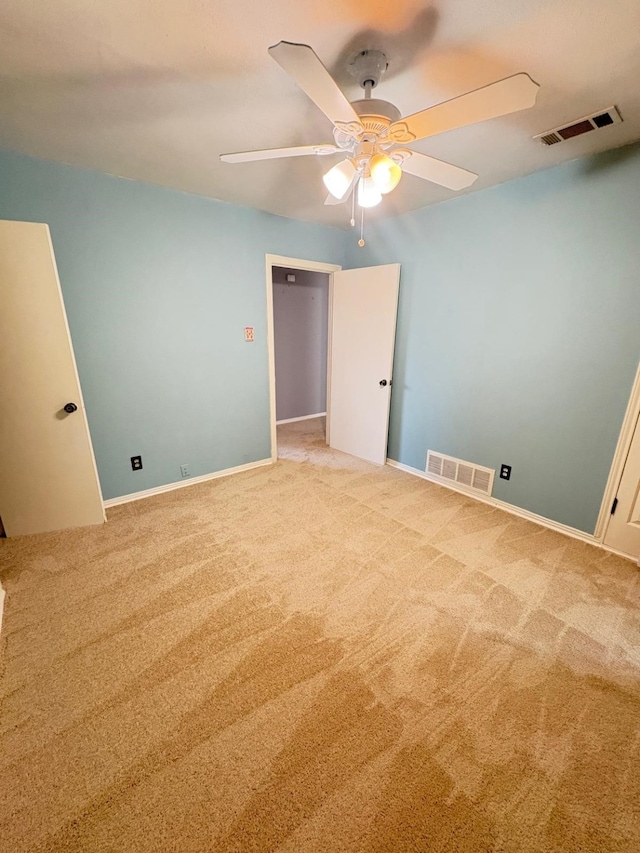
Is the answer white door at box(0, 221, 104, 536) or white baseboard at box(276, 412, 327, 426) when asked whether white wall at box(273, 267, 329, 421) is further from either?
white door at box(0, 221, 104, 536)

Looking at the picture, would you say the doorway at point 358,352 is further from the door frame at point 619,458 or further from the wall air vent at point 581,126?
the door frame at point 619,458

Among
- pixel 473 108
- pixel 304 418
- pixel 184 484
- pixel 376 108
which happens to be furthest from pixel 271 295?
pixel 304 418

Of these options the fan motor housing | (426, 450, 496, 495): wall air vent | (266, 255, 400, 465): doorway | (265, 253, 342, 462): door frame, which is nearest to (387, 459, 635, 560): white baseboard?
(426, 450, 496, 495): wall air vent

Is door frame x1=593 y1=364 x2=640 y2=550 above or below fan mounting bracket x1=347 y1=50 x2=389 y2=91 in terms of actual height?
below

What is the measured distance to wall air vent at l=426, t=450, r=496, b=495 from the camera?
2.79 m

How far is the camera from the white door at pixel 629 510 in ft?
6.75

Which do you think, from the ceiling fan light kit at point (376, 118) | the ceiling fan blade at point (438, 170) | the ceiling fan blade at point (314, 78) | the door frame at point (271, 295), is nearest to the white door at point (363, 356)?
the door frame at point (271, 295)

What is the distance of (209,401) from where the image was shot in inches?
120

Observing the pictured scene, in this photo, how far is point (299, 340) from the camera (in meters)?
5.02

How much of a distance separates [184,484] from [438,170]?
290 cm

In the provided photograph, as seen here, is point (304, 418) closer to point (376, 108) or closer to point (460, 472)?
point (460, 472)

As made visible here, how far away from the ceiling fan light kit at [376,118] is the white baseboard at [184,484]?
2483 millimetres

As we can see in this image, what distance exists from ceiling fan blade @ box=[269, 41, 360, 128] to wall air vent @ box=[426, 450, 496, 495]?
99.4 inches

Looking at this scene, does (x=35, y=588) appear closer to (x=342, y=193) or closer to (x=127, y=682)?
(x=127, y=682)
